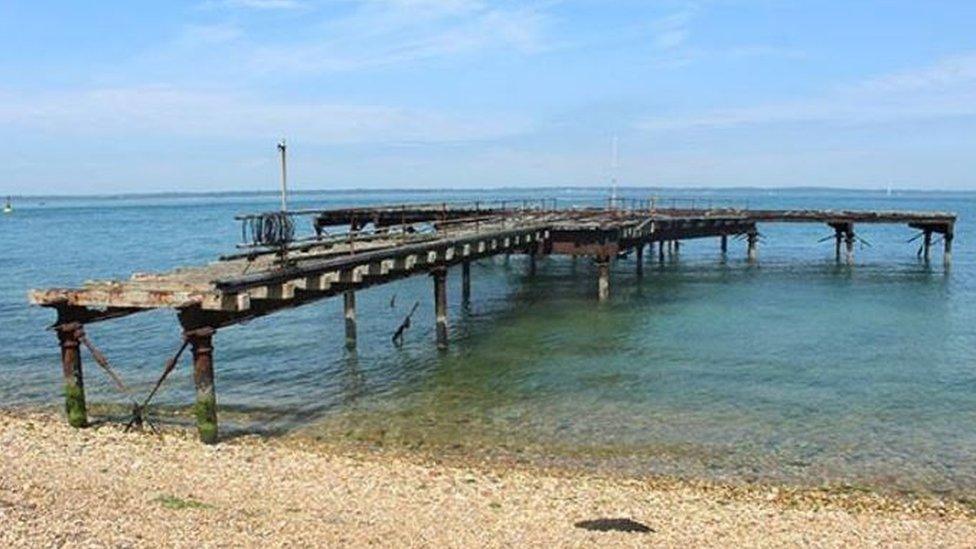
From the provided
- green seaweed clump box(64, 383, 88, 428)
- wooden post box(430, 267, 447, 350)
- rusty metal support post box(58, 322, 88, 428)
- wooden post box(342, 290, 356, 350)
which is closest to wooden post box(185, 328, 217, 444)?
rusty metal support post box(58, 322, 88, 428)

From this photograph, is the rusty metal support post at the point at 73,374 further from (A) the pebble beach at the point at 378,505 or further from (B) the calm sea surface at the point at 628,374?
(B) the calm sea surface at the point at 628,374

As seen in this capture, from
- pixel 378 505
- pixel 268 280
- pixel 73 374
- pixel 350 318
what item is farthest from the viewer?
pixel 350 318

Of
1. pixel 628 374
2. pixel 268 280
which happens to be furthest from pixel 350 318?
pixel 268 280

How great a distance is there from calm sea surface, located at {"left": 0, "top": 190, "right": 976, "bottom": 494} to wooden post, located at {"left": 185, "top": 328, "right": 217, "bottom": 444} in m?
1.86

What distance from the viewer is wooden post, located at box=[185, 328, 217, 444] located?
1673 centimetres

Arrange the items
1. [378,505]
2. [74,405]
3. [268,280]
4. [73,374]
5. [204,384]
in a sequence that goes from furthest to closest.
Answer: [74,405]
[73,374]
[268,280]
[204,384]
[378,505]

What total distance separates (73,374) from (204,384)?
323 centimetres

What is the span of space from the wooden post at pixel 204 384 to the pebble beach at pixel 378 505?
0.45 meters

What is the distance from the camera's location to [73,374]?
18000mm

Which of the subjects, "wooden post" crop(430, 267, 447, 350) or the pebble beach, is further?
"wooden post" crop(430, 267, 447, 350)

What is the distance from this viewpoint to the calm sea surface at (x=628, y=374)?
58.2 feet

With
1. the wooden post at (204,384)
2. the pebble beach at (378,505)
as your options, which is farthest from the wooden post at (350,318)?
the pebble beach at (378,505)

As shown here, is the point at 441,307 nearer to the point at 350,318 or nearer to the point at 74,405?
the point at 350,318

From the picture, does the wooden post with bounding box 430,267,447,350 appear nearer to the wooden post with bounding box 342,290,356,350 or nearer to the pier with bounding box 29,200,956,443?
the pier with bounding box 29,200,956,443
